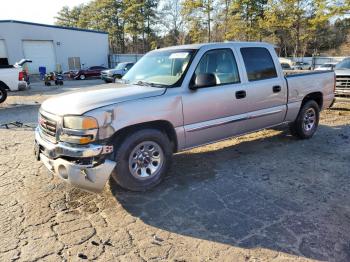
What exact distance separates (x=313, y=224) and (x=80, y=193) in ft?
9.47

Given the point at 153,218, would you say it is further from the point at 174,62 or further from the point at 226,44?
the point at 226,44

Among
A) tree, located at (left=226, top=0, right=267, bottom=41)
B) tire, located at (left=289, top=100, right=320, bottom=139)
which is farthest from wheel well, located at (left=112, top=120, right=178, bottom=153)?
tree, located at (left=226, top=0, right=267, bottom=41)

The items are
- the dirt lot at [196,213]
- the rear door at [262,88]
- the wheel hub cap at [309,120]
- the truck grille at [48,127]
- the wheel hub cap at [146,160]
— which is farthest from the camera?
the wheel hub cap at [309,120]

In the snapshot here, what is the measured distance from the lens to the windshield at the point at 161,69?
181 inches

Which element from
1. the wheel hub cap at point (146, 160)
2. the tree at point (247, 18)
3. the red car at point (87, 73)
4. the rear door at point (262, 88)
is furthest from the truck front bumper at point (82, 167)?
the tree at point (247, 18)

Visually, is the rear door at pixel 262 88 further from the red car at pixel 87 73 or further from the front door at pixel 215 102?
the red car at pixel 87 73

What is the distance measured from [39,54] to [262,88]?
34.6 m

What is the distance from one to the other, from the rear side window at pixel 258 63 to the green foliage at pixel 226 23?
25.4 metres

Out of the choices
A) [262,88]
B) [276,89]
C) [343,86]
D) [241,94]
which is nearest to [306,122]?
[276,89]

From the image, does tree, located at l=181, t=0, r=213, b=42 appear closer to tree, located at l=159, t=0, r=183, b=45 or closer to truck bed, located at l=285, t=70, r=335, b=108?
tree, located at l=159, t=0, r=183, b=45

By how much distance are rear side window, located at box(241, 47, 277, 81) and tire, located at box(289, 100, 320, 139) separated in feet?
3.98

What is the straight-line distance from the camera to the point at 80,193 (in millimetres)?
→ 4316

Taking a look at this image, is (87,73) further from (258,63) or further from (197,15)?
(258,63)

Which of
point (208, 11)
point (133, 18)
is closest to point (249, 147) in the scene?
point (208, 11)
